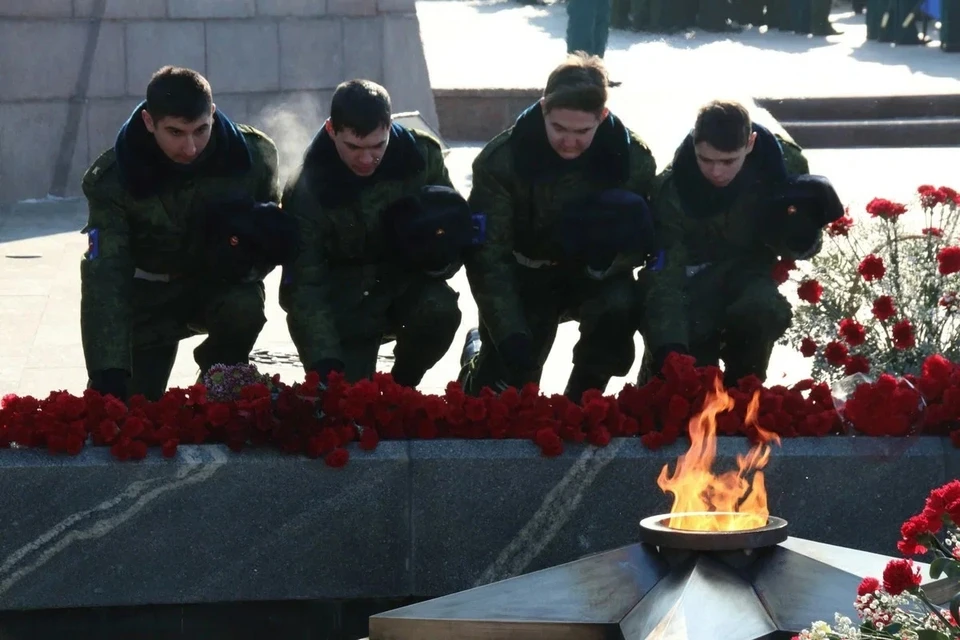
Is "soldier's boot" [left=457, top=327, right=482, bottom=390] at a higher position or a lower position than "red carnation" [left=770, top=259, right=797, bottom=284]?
lower

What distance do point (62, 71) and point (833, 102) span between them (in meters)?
6.06

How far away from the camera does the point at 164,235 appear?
5496 millimetres

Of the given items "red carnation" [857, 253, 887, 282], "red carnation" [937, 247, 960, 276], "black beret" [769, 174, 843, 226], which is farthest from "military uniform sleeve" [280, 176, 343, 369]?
"red carnation" [937, 247, 960, 276]

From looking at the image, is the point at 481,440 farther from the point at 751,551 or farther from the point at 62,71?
the point at 62,71

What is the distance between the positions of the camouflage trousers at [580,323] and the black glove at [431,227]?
498 millimetres

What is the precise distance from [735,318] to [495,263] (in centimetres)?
80

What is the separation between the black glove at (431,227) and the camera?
5277 mm

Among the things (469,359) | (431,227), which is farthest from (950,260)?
(469,359)

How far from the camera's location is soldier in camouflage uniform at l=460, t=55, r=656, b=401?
5.33 meters

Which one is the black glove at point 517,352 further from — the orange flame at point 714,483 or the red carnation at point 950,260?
the red carnation at point 950,260

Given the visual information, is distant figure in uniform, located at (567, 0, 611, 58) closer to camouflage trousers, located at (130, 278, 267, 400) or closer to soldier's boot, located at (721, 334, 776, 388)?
soldier's boot, located at (721, 334, 776, 388)

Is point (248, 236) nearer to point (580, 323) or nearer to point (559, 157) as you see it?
point (559, 157)

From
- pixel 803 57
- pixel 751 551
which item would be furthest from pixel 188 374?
pixel 803 57

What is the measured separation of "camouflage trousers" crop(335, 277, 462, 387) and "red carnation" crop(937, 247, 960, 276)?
1.57m
